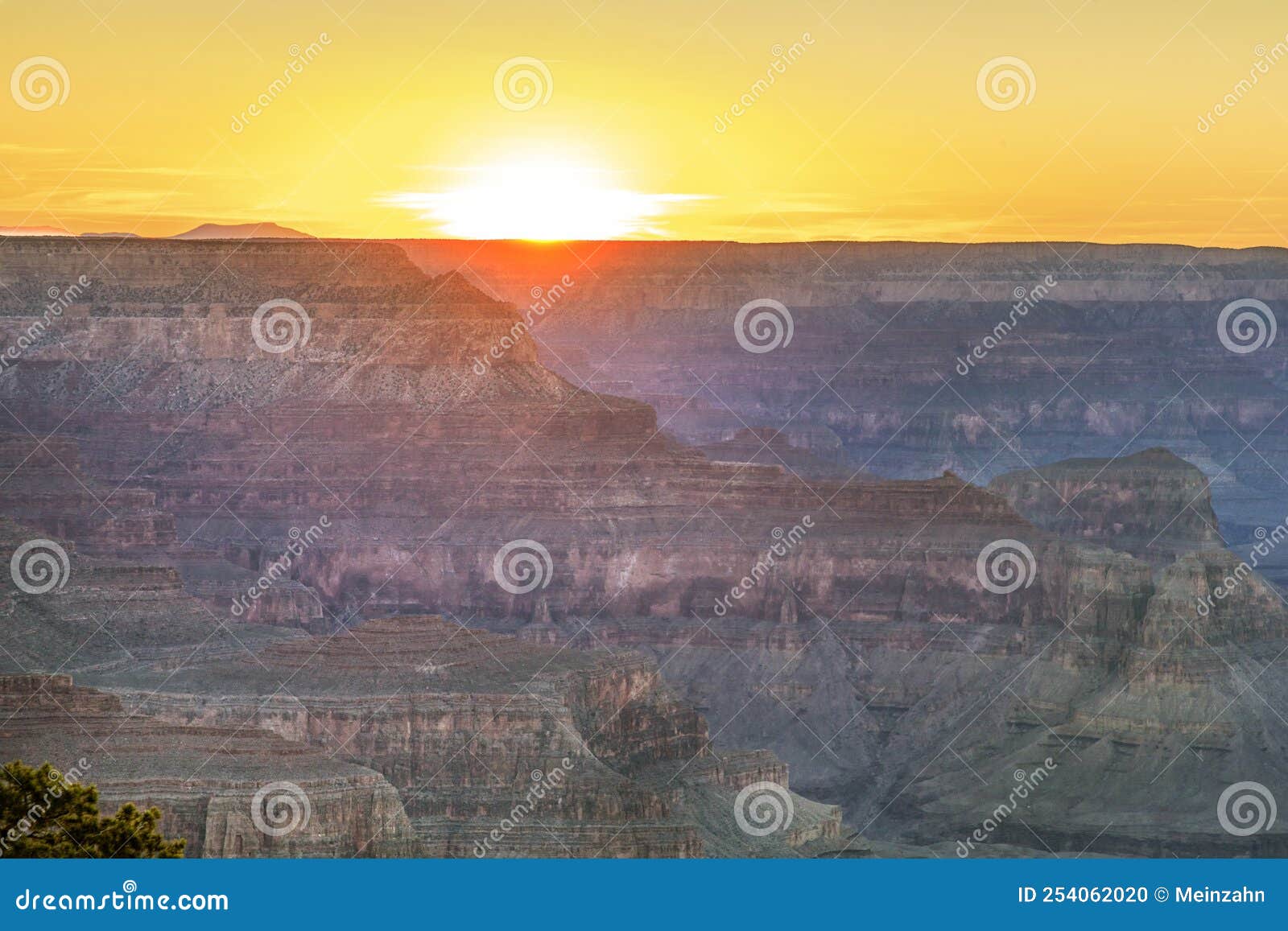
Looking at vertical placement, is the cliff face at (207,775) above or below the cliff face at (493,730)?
below

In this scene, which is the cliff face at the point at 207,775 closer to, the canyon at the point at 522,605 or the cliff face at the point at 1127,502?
the canyon at the point at 522,605

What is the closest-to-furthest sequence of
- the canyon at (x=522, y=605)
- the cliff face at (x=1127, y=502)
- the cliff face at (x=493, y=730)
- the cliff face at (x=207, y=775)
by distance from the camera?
the cliff face at (x=207, y=775) < the cliff face at (x=493, y=730) < the canyon at (x=522, y=605) < the cliff face at (x=1127, y=502)

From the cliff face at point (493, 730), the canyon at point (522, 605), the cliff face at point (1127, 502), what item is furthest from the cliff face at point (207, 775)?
the cliff face at point (1127, 502)

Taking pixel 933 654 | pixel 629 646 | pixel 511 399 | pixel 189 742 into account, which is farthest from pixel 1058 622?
pixel 189 742

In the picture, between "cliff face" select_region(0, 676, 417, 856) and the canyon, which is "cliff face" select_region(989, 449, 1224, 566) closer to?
the canyon

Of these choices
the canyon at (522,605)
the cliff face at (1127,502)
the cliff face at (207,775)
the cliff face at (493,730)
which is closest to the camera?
the cliff face at (207,775)

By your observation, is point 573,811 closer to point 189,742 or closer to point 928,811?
point 189,742

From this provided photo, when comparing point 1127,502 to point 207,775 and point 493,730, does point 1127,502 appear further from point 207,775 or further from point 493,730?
point 207,775

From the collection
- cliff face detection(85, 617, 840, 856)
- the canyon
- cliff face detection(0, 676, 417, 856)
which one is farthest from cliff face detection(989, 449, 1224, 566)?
cliff face detection(0, 676, 417, 856)
